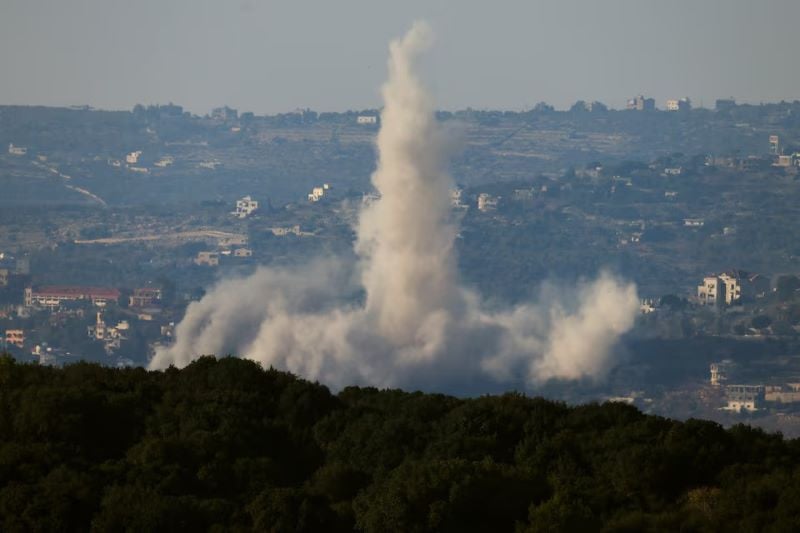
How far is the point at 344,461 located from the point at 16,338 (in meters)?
164

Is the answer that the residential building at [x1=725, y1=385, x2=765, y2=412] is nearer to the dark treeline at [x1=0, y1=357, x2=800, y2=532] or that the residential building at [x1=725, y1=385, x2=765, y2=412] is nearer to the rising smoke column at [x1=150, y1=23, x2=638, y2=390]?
the rising smoke column at [x1=150, y1=23, x2=638, y2=390]

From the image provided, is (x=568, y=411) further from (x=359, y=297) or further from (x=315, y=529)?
(x=359, y=297)

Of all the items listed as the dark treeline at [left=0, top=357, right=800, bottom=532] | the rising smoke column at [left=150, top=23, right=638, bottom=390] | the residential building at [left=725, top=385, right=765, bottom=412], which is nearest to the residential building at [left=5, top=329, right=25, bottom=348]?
the rising smoke column at [left=150, top=23, right=638, bottom=390]

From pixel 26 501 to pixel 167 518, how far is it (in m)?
2.38

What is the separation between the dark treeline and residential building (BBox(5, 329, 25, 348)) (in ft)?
499

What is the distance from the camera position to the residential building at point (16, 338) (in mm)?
195000

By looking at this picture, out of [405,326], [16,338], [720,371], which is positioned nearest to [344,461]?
[405,326]

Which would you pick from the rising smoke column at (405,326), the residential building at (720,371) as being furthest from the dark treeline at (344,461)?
the residential building at (720,371)

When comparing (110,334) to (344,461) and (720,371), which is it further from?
(344,461)

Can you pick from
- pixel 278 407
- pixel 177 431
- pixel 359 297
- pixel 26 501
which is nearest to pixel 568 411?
pixel 278 407

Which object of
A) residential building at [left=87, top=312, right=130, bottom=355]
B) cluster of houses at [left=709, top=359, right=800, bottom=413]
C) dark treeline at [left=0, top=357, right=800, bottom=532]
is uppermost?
dark treeline at [left=0, top=357, right=800, bottom=532]

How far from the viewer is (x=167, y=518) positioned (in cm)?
2994

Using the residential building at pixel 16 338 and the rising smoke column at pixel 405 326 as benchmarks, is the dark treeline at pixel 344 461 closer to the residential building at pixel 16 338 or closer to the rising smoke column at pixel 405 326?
the rising smoke column at pixel 405 326

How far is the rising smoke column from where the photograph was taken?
483ft
